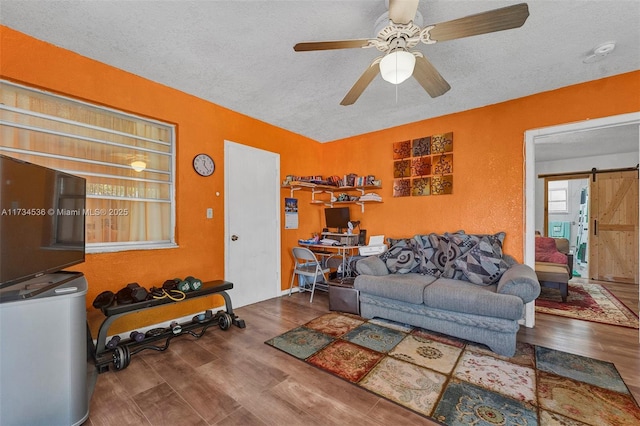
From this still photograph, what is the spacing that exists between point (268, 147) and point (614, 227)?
6406 millimetres

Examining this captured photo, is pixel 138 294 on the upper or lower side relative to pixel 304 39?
lower

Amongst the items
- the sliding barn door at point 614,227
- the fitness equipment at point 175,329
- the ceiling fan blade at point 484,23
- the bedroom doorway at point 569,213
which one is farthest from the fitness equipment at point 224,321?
the bedroom doorway at point 569,213

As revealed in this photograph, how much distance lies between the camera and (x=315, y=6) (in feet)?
5.59

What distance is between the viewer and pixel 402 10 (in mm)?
1371

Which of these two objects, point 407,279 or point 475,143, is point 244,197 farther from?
point 475,143

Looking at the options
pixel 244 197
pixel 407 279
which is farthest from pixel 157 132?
pixel 407 279

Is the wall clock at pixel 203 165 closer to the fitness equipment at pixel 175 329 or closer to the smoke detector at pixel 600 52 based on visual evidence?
the fitness equipment at pixel 175 329

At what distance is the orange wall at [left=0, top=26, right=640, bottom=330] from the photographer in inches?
90.3

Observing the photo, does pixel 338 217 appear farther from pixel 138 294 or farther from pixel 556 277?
pixel 556 277

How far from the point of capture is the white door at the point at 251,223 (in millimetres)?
3395

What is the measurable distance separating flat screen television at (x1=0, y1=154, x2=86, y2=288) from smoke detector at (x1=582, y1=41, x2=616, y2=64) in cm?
408

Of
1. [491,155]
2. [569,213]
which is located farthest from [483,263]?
[569,213]

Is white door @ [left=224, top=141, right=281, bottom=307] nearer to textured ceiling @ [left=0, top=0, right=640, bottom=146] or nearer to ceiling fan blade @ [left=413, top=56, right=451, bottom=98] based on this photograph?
textured ceiling @ [left=0, top=0, right=640, bottom=146]

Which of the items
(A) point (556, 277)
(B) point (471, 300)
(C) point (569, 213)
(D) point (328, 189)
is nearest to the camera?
(B) point (471, 300)
